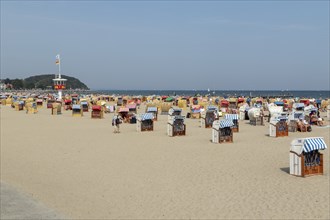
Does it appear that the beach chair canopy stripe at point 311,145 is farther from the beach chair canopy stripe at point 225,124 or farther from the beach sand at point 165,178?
the beach chair canopy stripe at point 225,124

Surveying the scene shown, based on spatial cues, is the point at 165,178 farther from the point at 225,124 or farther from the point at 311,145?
the point at 225,124

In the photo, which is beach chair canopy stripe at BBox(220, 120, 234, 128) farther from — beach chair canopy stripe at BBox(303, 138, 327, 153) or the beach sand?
beach chair canopy stripe at BBox(303, 138, 327, 153)

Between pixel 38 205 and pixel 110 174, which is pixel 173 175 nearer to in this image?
pixel 110 174

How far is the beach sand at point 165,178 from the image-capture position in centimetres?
741

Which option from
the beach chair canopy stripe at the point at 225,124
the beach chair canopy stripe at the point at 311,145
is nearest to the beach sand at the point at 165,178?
the beach chair canopy stripe at the point at 311,145

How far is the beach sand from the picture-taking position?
741 centimetres

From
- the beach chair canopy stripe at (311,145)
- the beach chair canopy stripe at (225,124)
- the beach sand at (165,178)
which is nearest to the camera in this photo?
the beach sand at (165,178)

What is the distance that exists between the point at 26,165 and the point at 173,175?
420cm

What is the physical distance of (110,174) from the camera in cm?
1041

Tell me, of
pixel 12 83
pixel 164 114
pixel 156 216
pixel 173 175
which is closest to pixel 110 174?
pixel 173 175

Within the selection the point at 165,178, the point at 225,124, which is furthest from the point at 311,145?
the point at 225,124

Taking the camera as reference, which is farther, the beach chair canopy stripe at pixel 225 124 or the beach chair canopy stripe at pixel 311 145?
the beach chair canopy stripe at pixel 225 124

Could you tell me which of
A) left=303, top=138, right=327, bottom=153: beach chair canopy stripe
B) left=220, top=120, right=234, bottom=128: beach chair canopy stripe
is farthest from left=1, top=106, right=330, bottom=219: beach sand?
left=220, top=120, right=234, bottom=128: beach chair canopy stripe

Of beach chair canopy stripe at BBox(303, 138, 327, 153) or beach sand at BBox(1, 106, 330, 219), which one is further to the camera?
beach chair canopy stripe at BBox(303, 138, 327, 153)
